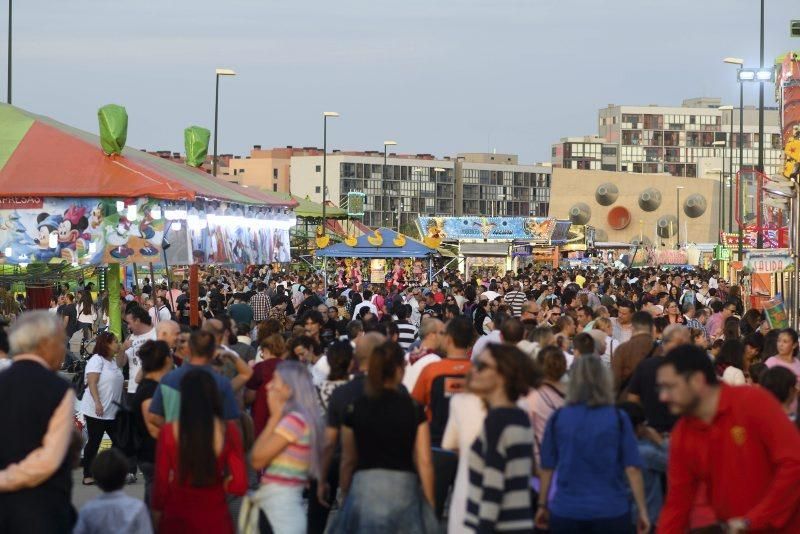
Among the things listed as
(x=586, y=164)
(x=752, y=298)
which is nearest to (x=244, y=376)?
(x=752, y=298)

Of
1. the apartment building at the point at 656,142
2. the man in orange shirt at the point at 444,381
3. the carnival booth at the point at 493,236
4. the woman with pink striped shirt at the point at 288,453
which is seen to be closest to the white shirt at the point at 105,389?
the man in orange shirt at the point at 444,381

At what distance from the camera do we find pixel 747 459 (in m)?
5.80

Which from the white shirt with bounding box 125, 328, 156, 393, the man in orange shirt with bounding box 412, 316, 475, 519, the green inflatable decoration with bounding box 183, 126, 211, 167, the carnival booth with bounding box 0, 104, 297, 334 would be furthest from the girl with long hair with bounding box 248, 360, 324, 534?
the green inflatable decoration with bounding box 183, 126, 211, 167

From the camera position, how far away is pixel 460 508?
6.99 meters

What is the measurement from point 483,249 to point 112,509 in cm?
4159

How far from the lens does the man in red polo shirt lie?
5.71 metres

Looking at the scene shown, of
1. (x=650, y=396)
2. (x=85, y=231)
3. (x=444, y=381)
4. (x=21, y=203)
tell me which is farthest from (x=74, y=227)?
(x=650, y=396)

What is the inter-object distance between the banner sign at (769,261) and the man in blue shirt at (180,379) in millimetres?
11398

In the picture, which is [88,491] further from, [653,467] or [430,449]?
[430,449]

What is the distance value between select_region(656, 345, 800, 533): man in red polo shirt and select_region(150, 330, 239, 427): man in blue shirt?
283cm

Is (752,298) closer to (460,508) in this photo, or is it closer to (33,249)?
(33,249)

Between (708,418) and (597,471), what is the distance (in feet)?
3.82

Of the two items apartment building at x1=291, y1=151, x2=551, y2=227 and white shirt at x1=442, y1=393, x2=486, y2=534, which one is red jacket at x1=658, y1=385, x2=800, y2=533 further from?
apartment building at x1=291, y1=151, x2=551, y2=227

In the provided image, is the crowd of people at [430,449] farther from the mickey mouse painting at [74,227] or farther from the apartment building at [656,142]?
the apartment building at [656,142]
